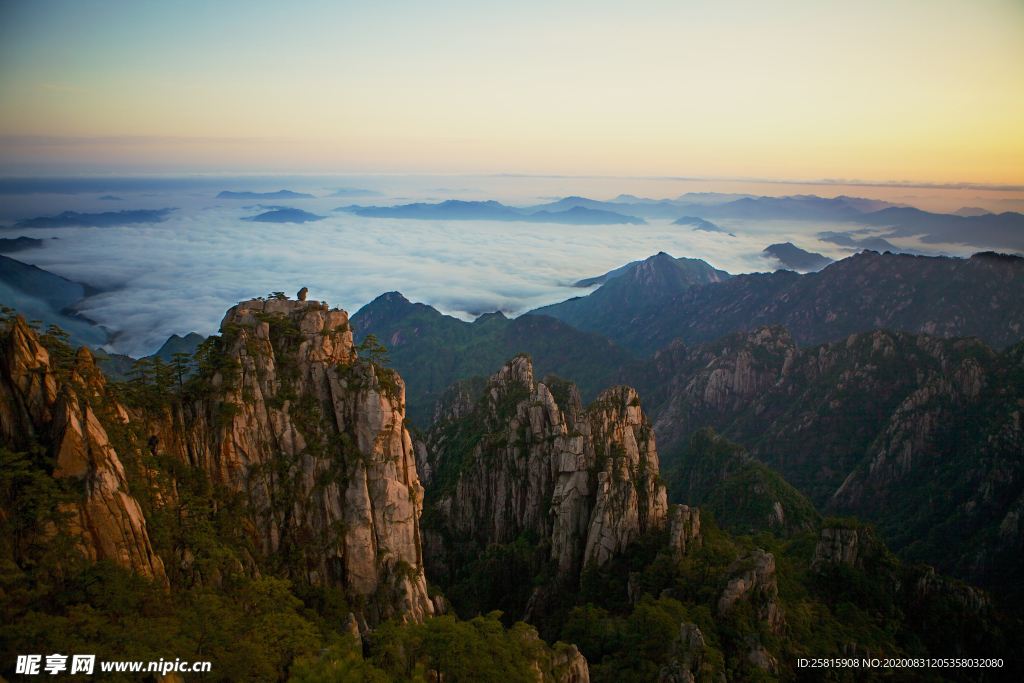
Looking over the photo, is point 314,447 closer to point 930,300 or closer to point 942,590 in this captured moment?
point 942,590

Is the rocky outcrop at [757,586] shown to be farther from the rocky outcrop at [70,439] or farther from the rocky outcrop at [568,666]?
the rocky outcrop at [70,439]

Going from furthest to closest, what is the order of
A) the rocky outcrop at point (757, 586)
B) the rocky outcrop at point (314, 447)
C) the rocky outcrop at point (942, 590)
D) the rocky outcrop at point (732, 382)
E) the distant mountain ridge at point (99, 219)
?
the rocky outcrop at point (732, 382) → the distant mountain ridge at point (99, 219) → the rocky outcrop at point (942, 590) → the rocky outcrop at point (757, 586) → the rocky outcrop at point (314, 447)

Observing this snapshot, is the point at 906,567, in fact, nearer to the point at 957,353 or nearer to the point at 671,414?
the point at 957,353

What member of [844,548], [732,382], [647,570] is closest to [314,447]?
[647,570]

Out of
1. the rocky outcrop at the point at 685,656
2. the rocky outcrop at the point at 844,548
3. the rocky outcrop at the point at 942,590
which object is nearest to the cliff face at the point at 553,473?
the rocky outcrop at the point at 844,548

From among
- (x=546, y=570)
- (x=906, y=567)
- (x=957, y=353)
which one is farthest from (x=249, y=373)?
(x=957, y=353)

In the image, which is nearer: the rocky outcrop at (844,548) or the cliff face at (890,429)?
the rocky outcrop at (844,548)
